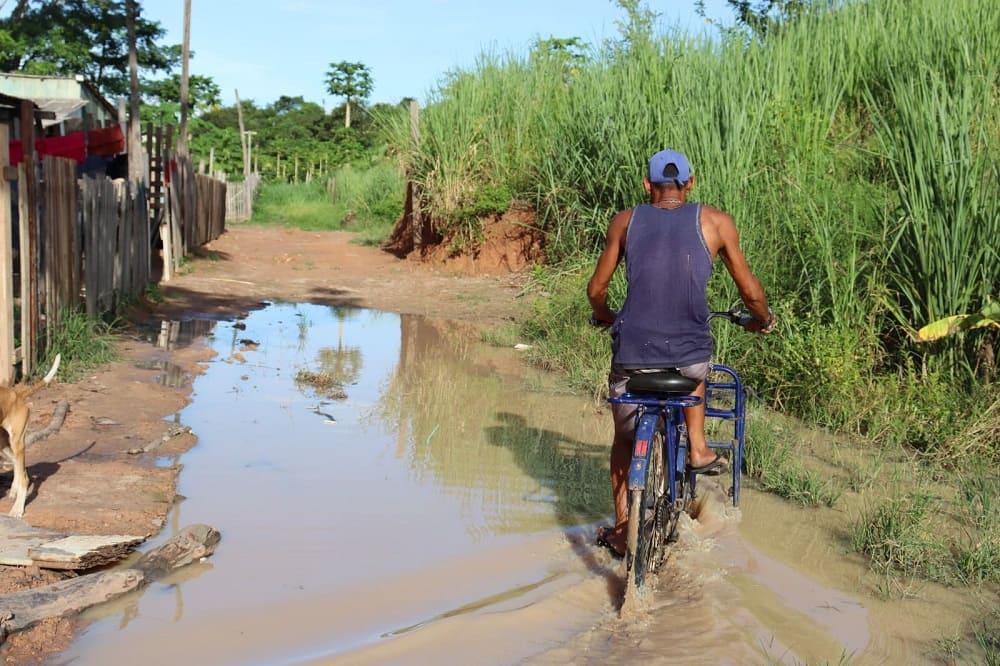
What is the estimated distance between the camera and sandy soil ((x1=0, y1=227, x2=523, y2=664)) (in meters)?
4.95

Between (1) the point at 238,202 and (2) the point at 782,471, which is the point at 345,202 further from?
→ (2) the point at 782,471

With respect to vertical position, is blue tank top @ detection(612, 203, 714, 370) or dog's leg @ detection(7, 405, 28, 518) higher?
blue tank top @ detection(612, 203, 714, 370)

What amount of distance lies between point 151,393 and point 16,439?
2861 mm

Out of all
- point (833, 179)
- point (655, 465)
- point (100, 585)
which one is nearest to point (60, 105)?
point (833, 179)

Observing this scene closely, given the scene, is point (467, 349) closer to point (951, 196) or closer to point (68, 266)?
point (68, 266)

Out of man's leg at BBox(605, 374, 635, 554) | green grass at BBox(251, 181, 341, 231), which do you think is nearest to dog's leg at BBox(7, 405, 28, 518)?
man's leg at BBox(605, 374, 635, 554)

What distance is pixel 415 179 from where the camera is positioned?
58.9ft

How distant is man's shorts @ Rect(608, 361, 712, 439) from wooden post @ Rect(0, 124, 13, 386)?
453cm

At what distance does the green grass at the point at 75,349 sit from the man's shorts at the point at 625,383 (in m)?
5.00

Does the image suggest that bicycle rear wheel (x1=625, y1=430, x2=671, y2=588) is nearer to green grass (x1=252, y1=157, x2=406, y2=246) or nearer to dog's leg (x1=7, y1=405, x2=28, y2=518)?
dog's leg (x1=7, y1=405, x2=28, y2=518)

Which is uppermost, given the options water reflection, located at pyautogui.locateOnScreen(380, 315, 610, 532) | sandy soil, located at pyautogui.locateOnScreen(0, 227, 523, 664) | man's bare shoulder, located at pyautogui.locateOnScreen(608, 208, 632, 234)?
man's bare shoulder, located at pyautogui.locateOnScreen(608, 208, 632, 234)

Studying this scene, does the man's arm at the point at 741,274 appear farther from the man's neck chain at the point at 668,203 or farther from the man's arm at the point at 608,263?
the man's arm at the point at 608,263

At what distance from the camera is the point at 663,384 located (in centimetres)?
396

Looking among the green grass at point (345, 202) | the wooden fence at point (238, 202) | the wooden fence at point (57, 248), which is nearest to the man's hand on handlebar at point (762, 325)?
the wooden fence at point (57, 248)
